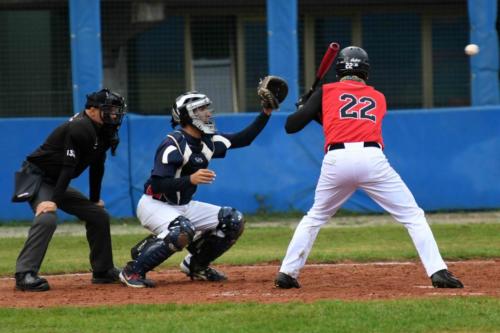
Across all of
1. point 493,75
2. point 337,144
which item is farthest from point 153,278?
point 493,75

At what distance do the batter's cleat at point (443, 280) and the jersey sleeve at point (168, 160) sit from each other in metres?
2.17

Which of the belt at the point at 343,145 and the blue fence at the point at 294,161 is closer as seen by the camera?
the belt at the point at 343,145

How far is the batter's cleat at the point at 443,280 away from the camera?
7.85 m

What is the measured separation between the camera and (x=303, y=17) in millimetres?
18172

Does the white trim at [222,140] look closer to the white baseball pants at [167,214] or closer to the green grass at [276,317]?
the white baseball pants at [167,214]

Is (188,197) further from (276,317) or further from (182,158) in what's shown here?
(276,317)

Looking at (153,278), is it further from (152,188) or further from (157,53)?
(157,53)

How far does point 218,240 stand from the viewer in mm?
8984

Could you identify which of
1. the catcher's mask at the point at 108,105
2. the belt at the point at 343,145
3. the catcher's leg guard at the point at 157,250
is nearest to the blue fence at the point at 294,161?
the catcher's mask at the point at 108,105

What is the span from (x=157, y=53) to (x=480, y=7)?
5279 mm

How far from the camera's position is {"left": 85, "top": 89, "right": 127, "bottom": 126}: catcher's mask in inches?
344

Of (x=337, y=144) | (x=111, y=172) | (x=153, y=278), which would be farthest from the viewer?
(x=111, y=172)

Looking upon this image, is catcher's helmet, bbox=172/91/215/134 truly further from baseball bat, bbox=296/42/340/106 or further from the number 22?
the number 22

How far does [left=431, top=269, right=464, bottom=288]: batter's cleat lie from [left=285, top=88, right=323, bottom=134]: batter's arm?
4.80 feet
